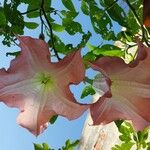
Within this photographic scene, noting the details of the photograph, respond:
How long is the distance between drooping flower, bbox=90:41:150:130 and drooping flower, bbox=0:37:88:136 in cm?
4

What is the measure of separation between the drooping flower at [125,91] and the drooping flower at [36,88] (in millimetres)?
37

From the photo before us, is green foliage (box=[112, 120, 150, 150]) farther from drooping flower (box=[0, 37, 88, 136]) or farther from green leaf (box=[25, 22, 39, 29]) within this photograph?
drooping flower (box=[0, 37, 88, 136])

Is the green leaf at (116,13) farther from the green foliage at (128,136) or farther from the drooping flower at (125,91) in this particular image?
the drooping flower at (125,91)

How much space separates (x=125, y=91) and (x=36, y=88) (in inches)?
6.8

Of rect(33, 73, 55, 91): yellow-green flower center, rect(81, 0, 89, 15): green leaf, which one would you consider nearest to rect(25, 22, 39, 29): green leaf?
rect(81, 0, 89, 15): green leaf

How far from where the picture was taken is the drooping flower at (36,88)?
0.75 m

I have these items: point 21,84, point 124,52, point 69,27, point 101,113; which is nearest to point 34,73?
point 21,84

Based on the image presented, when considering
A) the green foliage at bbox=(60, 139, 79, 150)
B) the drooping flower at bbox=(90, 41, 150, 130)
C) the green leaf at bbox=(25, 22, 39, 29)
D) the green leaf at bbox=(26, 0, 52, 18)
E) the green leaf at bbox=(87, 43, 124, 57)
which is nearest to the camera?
the drooping flower at bbox=(90, 41, 150, 130)

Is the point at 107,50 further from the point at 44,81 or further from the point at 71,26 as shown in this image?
the point at 44,81

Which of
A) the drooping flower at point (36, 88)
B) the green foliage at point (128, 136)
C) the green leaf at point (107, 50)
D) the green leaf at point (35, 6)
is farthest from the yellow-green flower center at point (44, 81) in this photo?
the green foliage at point (128, 136)

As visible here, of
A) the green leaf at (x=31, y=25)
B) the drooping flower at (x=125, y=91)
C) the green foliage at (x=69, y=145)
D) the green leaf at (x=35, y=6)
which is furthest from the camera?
the green foliage at (x=69, y=145)

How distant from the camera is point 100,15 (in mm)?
1383

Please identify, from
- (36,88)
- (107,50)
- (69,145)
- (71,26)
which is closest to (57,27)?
(71,26)

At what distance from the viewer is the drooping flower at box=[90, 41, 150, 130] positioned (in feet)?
2.34
